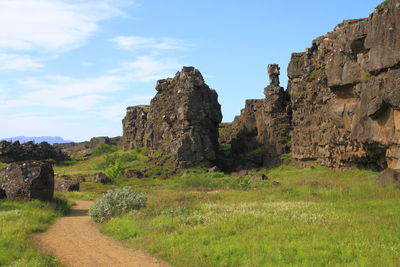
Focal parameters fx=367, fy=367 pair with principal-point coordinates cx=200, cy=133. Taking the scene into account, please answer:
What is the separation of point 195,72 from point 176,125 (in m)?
14.6

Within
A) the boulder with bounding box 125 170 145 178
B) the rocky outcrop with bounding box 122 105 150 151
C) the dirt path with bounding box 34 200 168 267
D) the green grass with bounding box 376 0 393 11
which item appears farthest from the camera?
the rocky outcrop with bounding box 122 105 150 151

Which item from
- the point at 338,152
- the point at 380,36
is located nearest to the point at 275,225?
the point at 380,36

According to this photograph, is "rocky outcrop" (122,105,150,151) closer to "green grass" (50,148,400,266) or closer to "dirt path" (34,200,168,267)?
"green grass" (50,148,400,266)

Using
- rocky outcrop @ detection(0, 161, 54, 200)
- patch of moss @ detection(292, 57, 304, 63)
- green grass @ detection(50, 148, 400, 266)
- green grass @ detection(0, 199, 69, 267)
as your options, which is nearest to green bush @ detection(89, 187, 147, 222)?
green grass @ detection(50, 148, 400, 266)

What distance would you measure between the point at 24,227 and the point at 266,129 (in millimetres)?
74531

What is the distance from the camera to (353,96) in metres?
51.9

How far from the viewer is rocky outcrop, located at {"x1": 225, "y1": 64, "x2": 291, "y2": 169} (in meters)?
86.7

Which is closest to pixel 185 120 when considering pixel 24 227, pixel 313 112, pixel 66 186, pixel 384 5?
pixel 313 112

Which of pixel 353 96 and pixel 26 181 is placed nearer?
pixel 26 181

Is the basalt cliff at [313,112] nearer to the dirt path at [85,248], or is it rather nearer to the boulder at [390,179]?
the boulder at [390,179]

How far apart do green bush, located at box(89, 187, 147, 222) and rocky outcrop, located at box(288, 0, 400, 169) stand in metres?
27.8

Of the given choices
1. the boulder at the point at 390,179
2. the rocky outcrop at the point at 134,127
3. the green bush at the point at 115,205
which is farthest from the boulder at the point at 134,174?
the boulder at the point at 390,179

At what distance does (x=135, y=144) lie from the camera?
12562 cm

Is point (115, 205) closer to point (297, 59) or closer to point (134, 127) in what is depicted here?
point (297, 59)
